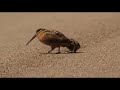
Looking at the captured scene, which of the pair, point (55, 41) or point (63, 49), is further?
point (63, 49)

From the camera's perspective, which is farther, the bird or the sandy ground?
the bird

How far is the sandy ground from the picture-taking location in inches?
281

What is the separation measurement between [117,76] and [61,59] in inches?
58.8

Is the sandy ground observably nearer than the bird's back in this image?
Yes

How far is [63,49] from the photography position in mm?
8953

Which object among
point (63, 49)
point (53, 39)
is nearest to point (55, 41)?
point (53, 39)

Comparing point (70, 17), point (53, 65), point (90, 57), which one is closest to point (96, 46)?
point (90, 57)

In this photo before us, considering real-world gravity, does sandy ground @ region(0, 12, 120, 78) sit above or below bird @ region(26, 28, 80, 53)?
below

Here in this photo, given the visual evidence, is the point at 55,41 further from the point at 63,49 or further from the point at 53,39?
the point at 63,49

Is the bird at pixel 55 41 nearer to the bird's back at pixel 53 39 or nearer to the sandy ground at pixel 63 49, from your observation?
the bird's back at pixel 53 39

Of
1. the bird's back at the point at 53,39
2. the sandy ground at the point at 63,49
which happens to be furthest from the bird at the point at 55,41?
the sandy ground at the point at 63,49

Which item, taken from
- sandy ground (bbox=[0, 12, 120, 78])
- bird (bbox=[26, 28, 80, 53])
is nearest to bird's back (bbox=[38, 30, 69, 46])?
bird (bbox=[26, 28, 80, 53])

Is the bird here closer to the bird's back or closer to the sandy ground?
the bird's back

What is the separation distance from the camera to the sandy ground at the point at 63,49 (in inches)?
281
